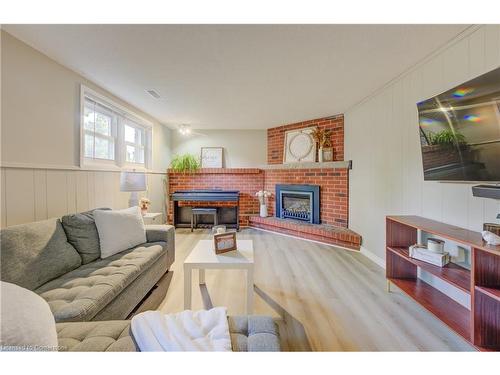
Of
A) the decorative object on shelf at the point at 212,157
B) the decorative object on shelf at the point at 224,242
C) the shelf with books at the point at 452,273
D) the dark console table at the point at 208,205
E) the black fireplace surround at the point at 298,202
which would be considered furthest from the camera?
the decorative object on shelf at the point at 212,157

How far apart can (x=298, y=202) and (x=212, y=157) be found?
2.19m

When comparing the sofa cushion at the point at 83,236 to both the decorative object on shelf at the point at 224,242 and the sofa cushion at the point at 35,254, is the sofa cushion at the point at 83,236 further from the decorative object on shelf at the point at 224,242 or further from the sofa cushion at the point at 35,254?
the decorative object on shelf at the point at 224,242

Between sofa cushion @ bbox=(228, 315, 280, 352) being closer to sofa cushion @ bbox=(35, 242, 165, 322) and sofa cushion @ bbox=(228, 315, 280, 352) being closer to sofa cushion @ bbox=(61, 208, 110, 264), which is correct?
sofa cushion @ bbox=(35, 242, 165, 322)

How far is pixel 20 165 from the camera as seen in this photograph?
1.70m

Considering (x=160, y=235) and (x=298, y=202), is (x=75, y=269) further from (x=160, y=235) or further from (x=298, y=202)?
(x=298, y=202)

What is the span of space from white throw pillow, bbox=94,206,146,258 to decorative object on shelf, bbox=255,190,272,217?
9.11 ft

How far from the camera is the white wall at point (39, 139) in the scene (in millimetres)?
1615

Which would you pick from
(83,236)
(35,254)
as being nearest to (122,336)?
(35,254)

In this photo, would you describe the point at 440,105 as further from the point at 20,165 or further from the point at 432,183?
the point at 20,165

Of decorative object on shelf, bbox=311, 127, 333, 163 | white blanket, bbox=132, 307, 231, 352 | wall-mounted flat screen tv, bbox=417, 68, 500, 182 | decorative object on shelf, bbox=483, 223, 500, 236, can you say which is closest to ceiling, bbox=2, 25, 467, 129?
wall-mounted flat screen tv, bbox=417, 68, 500, 182

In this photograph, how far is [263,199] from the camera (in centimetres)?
466

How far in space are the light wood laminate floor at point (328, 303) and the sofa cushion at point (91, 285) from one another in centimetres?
45

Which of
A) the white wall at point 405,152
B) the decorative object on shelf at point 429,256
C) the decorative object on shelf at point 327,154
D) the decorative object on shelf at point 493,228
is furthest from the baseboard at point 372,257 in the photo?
the decorative object on shelf at point 327,154
